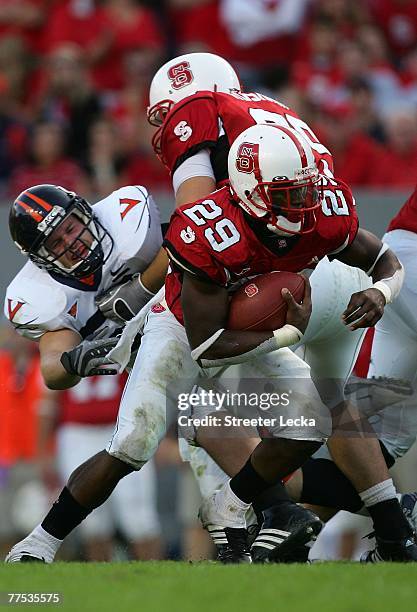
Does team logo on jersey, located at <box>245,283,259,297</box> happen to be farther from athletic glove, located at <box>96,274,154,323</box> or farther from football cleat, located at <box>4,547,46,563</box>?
football cleat, located at <box>4,547,46,563</box>

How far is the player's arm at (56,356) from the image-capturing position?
191 inches

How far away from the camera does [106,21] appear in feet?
30.7

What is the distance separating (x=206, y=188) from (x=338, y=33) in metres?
4.64

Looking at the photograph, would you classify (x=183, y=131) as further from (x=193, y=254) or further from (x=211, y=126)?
Result: (x=193, y=254)

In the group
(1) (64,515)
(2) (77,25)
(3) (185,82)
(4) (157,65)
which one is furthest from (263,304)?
(2) (77,25)

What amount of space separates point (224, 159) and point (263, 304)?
0.77 metres

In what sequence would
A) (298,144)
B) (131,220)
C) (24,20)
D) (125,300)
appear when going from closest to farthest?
1. (298,144)
2. (125,300)
3. (131,220)
4. (24,20)

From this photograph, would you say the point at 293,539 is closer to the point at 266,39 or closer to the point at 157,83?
the point at 157,83

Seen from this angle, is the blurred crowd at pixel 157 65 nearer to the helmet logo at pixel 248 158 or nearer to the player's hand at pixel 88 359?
the player's hand at pixel 88 359

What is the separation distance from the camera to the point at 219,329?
172 inches

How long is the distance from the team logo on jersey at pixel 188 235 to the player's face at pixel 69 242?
83 centimetres

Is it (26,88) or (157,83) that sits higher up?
(157,83)

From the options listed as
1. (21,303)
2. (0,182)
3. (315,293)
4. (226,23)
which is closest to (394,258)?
(315,293)

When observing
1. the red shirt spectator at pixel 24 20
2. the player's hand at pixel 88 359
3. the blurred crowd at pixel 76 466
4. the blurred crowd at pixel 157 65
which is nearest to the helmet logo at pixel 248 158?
the player's hand at pixel 88 359
